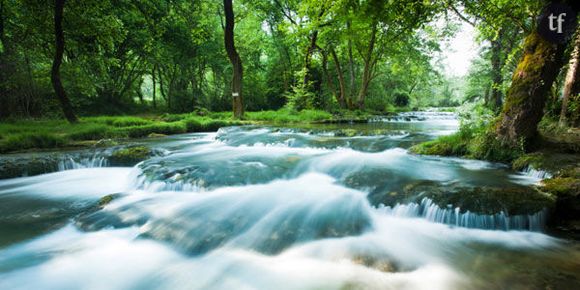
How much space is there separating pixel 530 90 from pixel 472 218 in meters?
3.16

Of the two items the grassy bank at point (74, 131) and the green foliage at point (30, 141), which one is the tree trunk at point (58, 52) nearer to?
the grassy bank at point (74, 131)

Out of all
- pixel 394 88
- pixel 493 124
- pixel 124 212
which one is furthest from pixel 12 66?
pixel 394 88

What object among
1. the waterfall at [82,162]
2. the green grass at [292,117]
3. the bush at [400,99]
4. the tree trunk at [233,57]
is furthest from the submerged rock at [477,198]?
the bush at [400,99]

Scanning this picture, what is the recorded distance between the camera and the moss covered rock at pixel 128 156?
7.14m

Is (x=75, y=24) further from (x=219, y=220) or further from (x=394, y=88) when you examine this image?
(x=394, y=88)

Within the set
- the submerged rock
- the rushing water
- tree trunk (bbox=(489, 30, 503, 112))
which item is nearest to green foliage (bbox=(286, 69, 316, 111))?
tree trunk (bbox=(489, 30, 503, 112))

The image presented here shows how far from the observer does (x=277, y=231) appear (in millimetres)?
4039

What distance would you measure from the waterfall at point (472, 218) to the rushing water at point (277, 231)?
13mm

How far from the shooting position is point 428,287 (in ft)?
8.86

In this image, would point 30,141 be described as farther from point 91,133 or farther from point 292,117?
point 292,117

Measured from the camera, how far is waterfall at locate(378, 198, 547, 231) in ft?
11.8

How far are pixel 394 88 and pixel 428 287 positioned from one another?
147 feet

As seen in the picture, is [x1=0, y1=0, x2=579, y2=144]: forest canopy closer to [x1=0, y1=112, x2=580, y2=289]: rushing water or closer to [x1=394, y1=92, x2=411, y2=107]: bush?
[x1=0, y1=112, x2=580, y2=289]: rushing water

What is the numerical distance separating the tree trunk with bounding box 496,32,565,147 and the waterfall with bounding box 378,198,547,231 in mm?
2440
